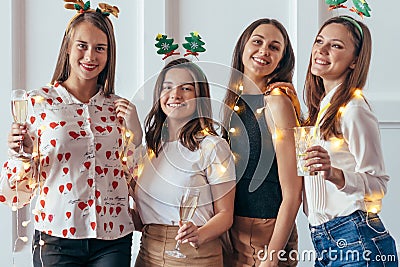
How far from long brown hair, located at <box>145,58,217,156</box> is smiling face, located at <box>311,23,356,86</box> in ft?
1.09

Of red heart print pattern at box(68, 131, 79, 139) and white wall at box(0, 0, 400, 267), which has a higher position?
white wall at box(0, 0, 400, 267)

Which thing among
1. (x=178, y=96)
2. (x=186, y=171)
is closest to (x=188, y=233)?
(x=186, y=171)

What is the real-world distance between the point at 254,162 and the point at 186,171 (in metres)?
0.20

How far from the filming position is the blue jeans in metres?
1.79

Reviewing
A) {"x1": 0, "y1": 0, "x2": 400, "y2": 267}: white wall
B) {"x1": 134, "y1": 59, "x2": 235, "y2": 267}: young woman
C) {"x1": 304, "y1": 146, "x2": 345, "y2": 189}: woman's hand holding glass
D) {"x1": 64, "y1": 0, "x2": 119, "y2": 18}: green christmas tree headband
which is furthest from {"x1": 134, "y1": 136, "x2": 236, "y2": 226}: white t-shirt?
{"x1": 0, "y1": 0, "x2": 400, "y2": 267}: white wall

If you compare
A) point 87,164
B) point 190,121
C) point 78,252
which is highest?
point 190,121

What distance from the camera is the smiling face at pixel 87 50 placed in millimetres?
2010

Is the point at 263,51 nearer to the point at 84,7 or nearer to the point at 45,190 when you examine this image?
the point at 84,7

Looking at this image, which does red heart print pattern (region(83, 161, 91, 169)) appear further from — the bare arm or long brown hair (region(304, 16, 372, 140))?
long brown hair (region(304, 16, 372, 140))

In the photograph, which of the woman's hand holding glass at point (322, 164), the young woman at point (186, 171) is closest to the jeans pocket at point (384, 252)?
the woman's hand holding glass at point (322, 164)

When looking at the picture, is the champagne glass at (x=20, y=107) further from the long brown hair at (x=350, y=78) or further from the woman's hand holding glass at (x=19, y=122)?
the long brown hair at (x=350, y=78)

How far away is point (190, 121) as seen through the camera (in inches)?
79.4

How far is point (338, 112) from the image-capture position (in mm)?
1833

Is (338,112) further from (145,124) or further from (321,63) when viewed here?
(145,124)
